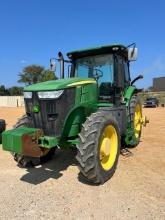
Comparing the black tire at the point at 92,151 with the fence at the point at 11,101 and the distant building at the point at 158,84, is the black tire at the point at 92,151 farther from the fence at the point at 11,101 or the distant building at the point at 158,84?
the distant building at the point at 158,84

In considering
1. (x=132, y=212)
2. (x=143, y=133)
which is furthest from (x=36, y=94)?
(x=143, y=133)

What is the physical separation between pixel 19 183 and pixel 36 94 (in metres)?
1.65

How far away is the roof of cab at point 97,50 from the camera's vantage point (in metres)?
6.75

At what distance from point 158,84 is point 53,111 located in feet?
298

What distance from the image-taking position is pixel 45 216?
4.20 metres

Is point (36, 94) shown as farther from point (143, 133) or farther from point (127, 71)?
point (143, 133)

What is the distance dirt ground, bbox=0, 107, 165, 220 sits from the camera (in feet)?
14.1

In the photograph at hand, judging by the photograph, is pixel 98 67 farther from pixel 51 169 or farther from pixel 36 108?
pixel 51 169

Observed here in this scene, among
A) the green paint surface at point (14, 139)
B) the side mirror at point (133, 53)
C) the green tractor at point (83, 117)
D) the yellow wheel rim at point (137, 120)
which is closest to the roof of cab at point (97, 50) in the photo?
the green tractor at point (83, 117)

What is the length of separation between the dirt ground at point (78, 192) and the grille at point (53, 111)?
3.25 feet

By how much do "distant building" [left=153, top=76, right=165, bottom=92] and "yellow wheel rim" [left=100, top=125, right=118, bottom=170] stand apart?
285ft

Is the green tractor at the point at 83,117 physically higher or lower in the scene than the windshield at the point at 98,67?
lower

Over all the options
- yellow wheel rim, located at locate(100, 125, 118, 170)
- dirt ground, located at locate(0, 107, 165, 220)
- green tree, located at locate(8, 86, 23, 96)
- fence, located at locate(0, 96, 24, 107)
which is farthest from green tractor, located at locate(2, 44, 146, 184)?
green tree, located at locate(8, 86, 23, 96)

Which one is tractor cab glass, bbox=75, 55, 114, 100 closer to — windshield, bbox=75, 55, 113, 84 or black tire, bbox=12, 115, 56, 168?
windshield, bbox=75, 55, 113, 84
